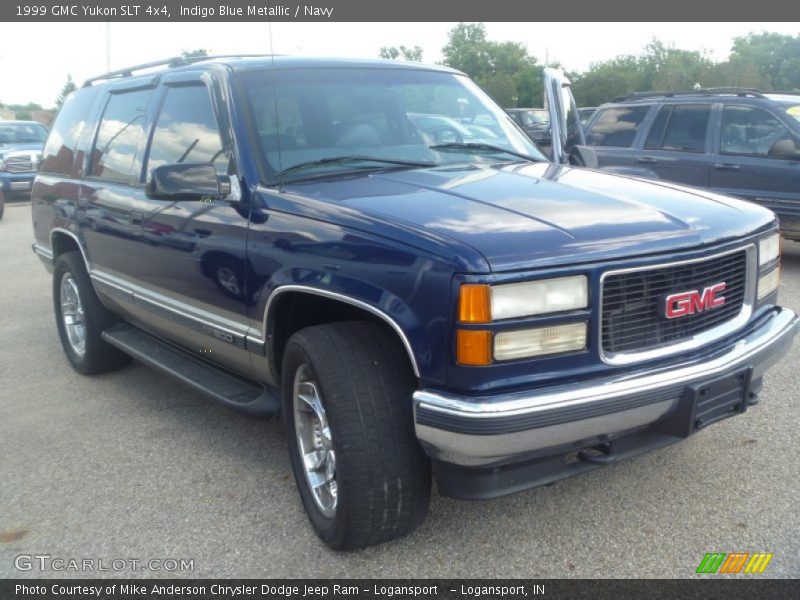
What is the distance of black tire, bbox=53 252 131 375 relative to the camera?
5078 mm

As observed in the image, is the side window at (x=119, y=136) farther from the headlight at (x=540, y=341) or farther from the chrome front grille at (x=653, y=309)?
the chrome front grille at (x=653, y=309)

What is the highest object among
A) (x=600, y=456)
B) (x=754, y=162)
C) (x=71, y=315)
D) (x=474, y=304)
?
(x=754, y=162)

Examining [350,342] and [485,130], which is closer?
[350,342]

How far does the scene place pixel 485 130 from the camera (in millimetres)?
4234

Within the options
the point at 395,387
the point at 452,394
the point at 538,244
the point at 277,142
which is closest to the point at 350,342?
the point at 395,387

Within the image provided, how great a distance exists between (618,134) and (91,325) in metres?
6.43

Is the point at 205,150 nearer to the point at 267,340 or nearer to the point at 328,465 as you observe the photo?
the point at 267,340

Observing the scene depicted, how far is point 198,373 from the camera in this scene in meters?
3.97

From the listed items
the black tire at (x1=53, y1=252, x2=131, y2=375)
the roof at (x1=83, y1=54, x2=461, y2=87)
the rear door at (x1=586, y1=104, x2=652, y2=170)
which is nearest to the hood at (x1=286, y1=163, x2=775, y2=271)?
the roof at (x1=83, y1=54, x2=461, y2=87)

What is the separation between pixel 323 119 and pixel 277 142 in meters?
0.27

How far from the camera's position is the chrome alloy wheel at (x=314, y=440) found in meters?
3.09

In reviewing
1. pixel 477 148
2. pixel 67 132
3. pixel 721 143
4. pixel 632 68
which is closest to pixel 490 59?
pixel 632 68

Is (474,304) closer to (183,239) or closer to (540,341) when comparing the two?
(540,341)

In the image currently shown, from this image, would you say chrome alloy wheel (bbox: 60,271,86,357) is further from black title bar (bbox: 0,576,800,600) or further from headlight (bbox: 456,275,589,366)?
headlight (bbox: 456,275,589,366)
